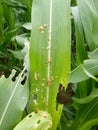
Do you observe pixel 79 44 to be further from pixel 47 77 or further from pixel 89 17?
pixel 47 77

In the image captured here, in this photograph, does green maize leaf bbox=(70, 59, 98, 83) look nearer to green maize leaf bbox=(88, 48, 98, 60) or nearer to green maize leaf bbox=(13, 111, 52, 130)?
green maize leaf bbox=(88, 48, 98, 60)

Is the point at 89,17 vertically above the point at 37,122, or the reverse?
the point at 89,17

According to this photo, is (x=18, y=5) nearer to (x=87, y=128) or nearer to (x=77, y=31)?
(x=77, y=31)

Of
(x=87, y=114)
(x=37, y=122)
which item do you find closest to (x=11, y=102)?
(x=37, y=122)

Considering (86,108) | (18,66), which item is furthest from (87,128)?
(18,66)

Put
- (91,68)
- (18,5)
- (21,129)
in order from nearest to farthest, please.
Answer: (21,129), (91,68), (18,5)

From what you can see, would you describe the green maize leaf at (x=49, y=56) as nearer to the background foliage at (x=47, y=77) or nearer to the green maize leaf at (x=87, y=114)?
the background foliage at (x=47, y=77)
